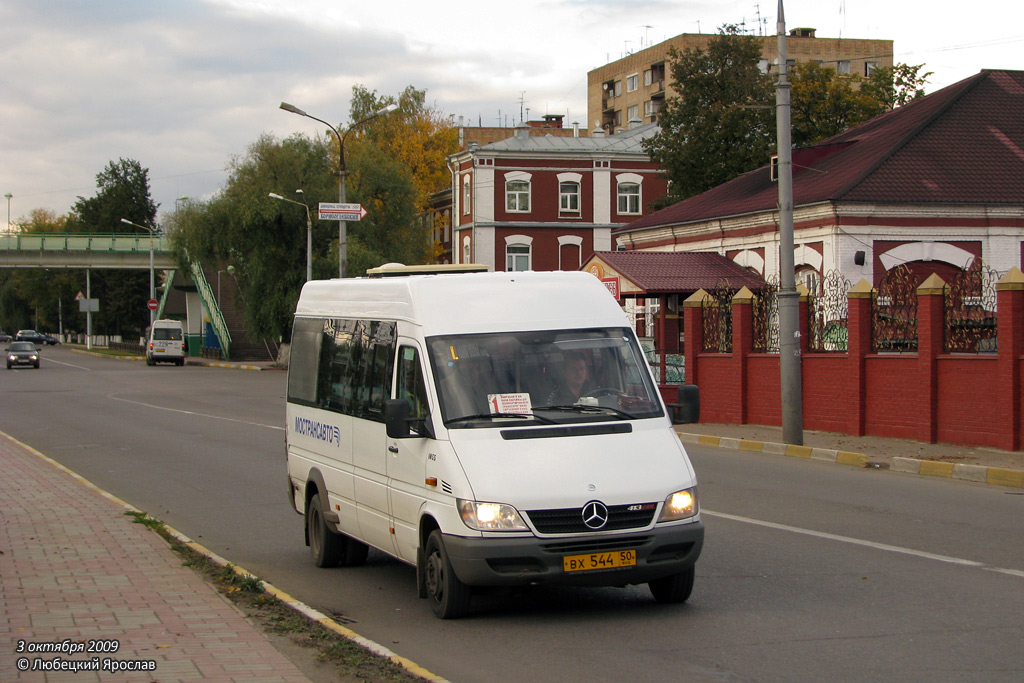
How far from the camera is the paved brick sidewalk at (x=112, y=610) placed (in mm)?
5957

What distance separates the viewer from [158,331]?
199 ft

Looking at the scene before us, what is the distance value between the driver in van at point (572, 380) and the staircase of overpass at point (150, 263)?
5979 centimetres

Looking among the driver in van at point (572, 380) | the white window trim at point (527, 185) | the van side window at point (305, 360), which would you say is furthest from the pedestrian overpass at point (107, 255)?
the driver in van at point (572, 380)

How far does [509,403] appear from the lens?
24.8ft

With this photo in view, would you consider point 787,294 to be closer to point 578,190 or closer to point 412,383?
point 412,383

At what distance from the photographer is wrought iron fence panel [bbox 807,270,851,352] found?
2053cm

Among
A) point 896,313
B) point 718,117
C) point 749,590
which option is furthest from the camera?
point 718,117

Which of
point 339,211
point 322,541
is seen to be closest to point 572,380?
point 322,541

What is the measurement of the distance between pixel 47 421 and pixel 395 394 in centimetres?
2023

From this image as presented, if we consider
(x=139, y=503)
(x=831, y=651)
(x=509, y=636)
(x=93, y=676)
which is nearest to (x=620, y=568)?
(x=509, y=636)

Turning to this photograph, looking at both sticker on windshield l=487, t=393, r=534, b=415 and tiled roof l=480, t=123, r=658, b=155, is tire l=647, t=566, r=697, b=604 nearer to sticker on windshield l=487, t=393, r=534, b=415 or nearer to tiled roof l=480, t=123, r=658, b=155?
sticker on windshield l=487, t=393, r=534, b=415

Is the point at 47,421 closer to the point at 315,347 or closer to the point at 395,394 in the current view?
the point at 315,347

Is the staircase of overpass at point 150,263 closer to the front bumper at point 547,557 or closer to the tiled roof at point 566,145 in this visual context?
the tiled roof at point 566,145

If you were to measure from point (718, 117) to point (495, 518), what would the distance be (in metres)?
38.9
